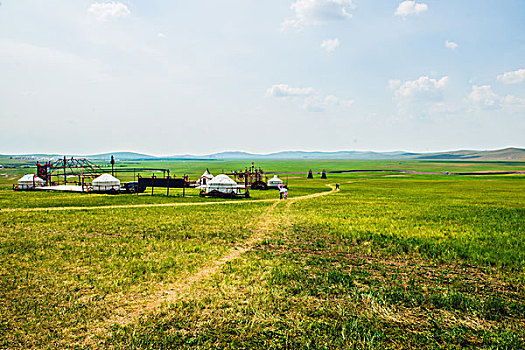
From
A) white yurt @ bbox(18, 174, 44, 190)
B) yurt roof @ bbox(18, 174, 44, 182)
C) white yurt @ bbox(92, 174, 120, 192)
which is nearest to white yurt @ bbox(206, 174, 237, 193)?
white yurt @ bbox(92, 174, 120, 192)

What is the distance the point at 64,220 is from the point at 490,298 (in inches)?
1087

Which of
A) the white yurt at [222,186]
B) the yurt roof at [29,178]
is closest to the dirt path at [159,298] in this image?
the white yurt at [222,186]

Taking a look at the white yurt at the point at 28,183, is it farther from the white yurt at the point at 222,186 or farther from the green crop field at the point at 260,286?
the green crop field at the point at 260,286

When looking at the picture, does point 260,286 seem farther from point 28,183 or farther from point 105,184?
point 28,183

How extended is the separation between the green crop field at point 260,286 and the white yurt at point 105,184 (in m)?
27.7

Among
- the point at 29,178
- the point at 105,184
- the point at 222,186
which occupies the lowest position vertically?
the point at 222,186

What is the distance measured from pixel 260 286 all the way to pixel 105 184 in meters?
46.1

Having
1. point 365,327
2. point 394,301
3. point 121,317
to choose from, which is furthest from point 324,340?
point 121,317

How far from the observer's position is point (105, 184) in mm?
49094

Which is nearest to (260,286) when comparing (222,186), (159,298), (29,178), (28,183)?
(159,298)

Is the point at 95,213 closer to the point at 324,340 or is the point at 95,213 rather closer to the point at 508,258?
the point at 324,340

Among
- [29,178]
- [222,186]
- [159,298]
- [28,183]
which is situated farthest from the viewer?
[29,178]

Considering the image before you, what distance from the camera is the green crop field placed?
8.10 m

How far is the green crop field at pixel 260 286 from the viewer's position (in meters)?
8.10
